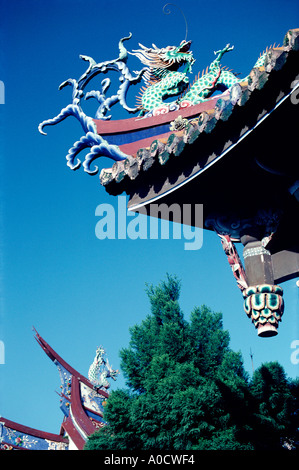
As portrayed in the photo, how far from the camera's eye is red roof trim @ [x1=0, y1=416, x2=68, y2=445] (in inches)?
649

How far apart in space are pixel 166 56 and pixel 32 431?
44.6 feet

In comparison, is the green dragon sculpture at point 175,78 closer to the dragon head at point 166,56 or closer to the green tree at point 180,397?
the dragon head at point 166,56

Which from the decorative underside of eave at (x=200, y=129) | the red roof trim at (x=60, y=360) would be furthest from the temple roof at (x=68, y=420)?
the decorative underside of eave at (x=200, y=129)

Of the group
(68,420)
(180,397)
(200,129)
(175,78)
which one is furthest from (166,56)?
(68,420)

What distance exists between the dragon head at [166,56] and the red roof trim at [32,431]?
519 inches

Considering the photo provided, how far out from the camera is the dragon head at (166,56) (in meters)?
6.58

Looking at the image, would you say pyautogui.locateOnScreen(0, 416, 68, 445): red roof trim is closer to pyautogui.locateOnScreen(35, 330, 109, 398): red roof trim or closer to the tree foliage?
pyautogui.locateOnScreen(35, 330, 109, 398): red roof trim

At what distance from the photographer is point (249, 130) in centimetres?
417

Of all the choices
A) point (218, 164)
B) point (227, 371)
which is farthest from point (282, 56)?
point (227, 371)

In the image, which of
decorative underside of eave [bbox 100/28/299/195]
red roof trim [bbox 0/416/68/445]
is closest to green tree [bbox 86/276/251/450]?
decorative underside of eave [bbox 100/28/299/195]

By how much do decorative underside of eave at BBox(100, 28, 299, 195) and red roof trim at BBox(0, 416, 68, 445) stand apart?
532 inches

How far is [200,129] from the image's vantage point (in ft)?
14.5
